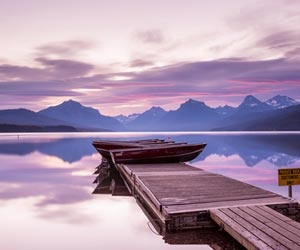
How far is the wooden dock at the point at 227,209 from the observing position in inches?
326

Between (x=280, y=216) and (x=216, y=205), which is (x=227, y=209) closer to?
(x=216, y=205)

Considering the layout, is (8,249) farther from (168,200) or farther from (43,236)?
(168,200)

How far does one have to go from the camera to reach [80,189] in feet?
68.0

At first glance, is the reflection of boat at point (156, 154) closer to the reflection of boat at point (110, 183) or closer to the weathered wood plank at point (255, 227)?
the reflection of boat at point (110, 183)

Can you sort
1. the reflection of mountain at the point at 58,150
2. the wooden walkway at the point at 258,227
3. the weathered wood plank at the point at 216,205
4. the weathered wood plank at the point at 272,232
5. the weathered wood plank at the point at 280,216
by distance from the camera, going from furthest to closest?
the reflection of mountain at the point at 58,150, the weathered wood plank at the point at 216,205, the weathered wood plank at the point at 280,216, the wooden walkway at the point at 258,227, the weathered wood plank at the point at 272,232

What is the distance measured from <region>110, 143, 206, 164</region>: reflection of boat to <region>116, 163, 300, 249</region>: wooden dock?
8520 mm

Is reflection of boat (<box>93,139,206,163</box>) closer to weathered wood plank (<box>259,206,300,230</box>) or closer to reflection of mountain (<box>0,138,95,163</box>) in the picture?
weathered wood plank (<box>259,206,300,230</box>)

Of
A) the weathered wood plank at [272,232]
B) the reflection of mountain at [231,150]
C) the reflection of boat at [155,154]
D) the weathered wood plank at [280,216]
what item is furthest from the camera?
the reflection of mountain at [231,150]

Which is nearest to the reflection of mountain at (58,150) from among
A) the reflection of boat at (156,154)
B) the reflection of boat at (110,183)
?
the reflection of boat at (110,183)

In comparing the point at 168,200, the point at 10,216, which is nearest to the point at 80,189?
the point at 10,216

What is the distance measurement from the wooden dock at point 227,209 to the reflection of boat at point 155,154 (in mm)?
8520

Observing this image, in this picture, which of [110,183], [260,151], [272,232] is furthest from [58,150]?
[272,232]

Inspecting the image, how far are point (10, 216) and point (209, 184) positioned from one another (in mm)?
7529

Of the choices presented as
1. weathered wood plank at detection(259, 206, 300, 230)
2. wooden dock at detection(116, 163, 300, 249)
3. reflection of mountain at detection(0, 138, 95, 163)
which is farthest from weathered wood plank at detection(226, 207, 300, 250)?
reflection of mountain at detection(0, 138, 95, 163)
